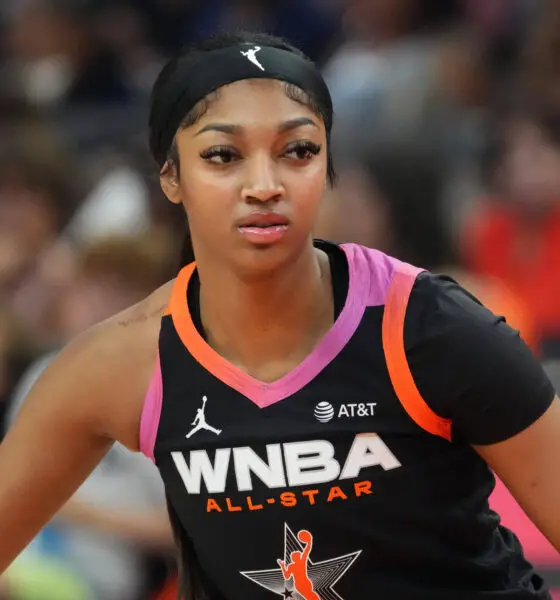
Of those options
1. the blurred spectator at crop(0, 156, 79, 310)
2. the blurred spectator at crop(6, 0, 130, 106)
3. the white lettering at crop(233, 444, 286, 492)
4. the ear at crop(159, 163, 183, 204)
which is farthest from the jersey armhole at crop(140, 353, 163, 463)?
the blurred spectator at crop(6, 0, 130, 106)

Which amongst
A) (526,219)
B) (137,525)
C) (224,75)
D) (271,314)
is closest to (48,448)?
(271,314)

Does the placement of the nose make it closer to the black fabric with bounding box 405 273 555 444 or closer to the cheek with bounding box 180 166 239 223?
the cheek with bounding box 180 166 239 223

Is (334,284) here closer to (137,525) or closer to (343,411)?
(343,411)

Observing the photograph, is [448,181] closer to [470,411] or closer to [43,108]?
[43,108]

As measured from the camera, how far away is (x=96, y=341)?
1.75 metres

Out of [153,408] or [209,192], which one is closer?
[209,192]

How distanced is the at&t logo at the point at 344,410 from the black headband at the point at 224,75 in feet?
1.36

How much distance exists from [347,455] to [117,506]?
4.31 feet

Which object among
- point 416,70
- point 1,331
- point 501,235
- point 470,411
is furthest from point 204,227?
point 416,70

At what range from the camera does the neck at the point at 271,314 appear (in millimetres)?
1671

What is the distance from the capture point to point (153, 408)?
169 cm

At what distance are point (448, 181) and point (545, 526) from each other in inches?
88.6

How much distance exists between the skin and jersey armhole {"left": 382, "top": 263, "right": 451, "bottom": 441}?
81mm

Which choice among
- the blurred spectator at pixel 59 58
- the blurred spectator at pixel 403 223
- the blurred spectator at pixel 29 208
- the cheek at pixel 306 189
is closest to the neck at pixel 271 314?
the cheek at pixel 306 189
